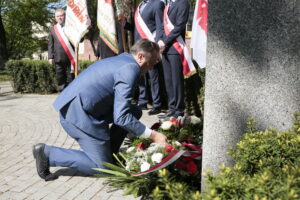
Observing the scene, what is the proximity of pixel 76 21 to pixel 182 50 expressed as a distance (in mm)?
2851

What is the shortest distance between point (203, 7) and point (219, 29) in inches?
147

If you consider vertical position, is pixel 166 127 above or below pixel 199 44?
below

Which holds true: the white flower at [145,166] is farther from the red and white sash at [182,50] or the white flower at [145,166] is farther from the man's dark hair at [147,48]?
the red and white sash at [182,50]

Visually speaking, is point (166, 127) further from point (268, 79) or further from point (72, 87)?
point (268, 79)

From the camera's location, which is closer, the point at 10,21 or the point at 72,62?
the point at 72,62

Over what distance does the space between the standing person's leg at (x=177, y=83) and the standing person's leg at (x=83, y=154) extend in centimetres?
247

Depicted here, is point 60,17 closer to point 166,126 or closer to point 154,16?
point 154,16

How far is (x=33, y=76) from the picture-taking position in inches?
377

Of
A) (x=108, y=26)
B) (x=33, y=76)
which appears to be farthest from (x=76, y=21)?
(x=33, y=76)

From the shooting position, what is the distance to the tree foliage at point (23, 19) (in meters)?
25.4

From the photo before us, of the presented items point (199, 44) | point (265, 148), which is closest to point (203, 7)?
point (199, 44)

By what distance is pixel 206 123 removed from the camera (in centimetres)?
231

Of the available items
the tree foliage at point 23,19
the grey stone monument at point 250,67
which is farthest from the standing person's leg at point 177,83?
the tree foliage at point 23,19

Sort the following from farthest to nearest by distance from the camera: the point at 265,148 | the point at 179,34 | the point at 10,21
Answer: the point at 10,21
the point at 179,34
the point at 265,148
